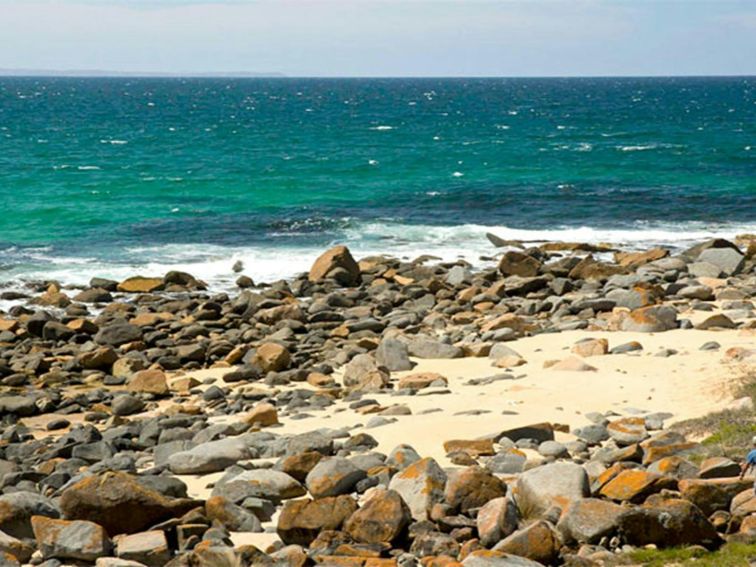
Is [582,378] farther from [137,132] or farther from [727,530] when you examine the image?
[137,132]

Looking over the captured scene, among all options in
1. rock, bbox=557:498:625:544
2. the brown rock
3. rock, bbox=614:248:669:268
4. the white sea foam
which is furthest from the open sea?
rock, bbox=557:498:625:544

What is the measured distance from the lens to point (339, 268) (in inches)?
1198

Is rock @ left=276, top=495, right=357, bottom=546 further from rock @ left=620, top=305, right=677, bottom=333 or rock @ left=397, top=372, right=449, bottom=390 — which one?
rock @ left=620, top=305, right=677, bottom=333

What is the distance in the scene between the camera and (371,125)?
9719cm

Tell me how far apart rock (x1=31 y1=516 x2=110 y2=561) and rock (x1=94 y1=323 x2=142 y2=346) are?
12867 mm

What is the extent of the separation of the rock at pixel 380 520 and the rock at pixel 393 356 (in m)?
8.80

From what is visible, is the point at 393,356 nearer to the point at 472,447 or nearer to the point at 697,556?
the point at 472,447

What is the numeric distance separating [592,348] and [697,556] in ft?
31.5

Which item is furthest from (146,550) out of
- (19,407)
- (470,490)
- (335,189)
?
(335,189)

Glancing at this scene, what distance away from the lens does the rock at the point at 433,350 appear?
20750 millimetres

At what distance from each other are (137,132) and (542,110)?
51305 mm

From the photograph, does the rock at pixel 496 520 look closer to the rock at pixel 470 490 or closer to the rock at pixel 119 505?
the rock at pixel 470 490

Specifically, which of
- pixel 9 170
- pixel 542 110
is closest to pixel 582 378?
pixel 9 170

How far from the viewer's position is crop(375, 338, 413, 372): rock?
20172 mm
